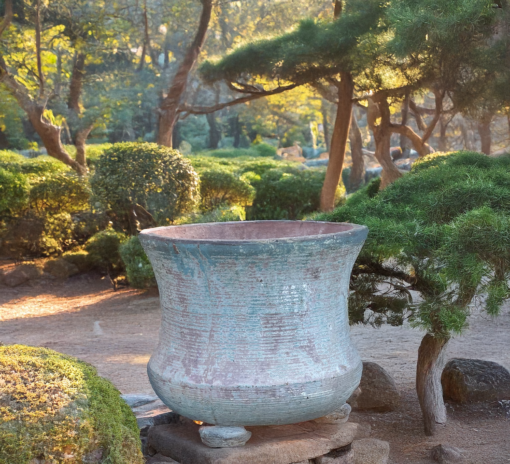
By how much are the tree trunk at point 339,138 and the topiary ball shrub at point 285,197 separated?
118 cm

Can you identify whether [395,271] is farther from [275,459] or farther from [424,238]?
[275,459]

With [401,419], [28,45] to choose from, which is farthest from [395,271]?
[28,45]

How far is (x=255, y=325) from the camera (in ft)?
8.70

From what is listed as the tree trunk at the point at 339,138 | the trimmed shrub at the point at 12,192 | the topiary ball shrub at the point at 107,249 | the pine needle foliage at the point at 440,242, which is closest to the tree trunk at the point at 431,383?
the pine needle foliage at the point at 440,242

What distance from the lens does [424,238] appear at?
3.15 metres

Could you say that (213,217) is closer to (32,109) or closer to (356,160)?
(32,109)

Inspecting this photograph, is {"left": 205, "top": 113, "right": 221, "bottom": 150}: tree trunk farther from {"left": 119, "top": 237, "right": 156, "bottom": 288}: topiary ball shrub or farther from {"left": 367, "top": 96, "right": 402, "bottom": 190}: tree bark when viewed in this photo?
{"left": 119, "top": 237, "right": 156, "bottom": 288}: topiary ball shrub

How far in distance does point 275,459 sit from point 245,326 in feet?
2.08

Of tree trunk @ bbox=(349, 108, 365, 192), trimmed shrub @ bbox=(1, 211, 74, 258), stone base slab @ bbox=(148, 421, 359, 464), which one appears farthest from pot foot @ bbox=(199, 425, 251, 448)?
tree trunk @ bbox=(349, 108, 365, 192)

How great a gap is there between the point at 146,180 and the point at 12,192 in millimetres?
2640

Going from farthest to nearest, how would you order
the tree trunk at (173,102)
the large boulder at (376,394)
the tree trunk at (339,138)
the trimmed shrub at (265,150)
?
the trimmed shrub at (265,150), the tree trunk at (173,102), the tree trunk at (339,138), the large boulder at (376,394)

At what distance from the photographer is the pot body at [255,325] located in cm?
260

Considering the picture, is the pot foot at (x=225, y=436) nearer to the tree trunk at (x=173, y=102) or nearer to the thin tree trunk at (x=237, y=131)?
the tree trunk at (x=173, y=102)

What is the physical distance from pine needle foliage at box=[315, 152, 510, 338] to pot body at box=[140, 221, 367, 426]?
1.64 feet
